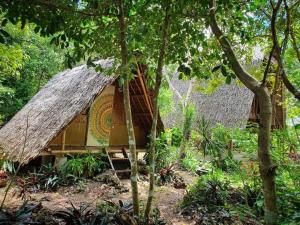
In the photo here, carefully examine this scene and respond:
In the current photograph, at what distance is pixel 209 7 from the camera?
3840 millimetres

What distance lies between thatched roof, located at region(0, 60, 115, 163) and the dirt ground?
1004 mm

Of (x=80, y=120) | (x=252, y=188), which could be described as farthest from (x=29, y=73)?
(x=252, y=188)

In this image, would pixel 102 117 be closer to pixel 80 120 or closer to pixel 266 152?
pixel 80 120

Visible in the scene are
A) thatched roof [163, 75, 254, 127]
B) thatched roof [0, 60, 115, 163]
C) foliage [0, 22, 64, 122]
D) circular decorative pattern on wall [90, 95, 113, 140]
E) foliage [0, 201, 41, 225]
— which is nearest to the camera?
foliage [0, 201, 41, 225]

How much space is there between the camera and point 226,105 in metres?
13.3

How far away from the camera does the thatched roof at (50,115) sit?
25.1 ft

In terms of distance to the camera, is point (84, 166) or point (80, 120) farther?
point (80, 120)

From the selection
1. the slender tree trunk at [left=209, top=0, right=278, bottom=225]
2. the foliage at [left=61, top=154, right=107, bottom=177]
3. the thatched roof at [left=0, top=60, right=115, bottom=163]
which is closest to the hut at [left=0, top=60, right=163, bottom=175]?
the thatched roof at [left=0, top=60, right=115, bottom=163]

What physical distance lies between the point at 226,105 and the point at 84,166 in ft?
23.4

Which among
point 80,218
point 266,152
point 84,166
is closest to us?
point 266,152

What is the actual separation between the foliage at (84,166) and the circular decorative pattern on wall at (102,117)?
2.68ft

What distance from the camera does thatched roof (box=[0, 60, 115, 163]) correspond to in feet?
25.1

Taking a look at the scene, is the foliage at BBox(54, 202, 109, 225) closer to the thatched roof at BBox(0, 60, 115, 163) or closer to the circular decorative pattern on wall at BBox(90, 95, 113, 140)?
the thatched roof at BBox(0, 60, 115, 163)

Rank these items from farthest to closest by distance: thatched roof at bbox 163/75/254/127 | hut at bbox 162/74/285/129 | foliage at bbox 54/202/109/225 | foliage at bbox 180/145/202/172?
thatched roof at bbox 163/75/254/127
hut at bbox 162/74/285/129
foliage at bbox 180/145/202/172
foliage at bbox 54/202/109/225
